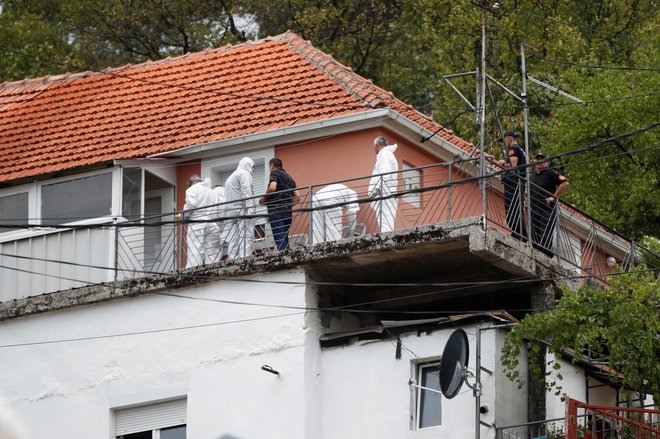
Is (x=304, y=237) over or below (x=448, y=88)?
below

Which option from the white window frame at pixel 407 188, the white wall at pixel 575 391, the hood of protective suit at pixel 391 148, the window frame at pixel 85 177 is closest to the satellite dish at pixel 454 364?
the white wall at pixel 575 391

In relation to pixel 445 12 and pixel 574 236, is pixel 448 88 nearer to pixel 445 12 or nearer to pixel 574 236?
pixel 445 12

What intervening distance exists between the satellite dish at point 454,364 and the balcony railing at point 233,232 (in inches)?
92.1

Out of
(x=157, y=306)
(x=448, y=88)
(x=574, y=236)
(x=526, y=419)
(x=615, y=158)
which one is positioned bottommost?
(x=526, y=419)

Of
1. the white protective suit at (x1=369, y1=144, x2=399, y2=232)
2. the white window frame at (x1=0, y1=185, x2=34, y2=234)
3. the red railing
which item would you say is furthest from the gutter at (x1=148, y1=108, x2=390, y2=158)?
the red railing

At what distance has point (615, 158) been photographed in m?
32.2

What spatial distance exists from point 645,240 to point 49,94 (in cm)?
1111

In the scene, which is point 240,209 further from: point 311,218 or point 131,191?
point 131,191

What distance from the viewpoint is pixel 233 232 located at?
24688 millimetres

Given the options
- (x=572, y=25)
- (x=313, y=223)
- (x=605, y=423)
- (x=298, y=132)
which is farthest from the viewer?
(x=572, y=25)

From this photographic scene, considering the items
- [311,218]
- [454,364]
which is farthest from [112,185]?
[454,364]

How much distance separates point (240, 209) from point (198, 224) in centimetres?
89

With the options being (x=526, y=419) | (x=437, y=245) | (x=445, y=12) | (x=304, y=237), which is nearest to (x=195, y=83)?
(x=304, y=237)

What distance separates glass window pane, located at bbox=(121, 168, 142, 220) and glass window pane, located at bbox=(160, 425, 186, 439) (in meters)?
3.87
